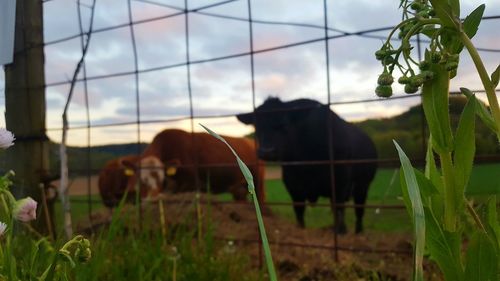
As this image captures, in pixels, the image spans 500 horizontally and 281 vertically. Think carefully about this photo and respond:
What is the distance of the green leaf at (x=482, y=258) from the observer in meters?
0.61

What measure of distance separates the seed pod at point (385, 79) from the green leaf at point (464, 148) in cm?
9

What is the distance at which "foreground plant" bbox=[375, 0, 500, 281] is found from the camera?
23.7 inches

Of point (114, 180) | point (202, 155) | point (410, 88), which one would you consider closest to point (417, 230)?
point (410, 88)

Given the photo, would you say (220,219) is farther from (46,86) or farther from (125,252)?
(125,252)

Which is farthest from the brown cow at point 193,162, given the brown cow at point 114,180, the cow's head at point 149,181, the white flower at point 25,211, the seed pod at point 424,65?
the seed pod at point 424,65

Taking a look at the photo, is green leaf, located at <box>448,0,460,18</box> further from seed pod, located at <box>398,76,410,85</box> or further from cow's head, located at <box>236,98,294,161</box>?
cow's head, located at <box>236,98,294,161</box>

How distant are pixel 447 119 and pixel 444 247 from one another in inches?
5.7

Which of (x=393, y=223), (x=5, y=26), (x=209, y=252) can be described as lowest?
(x=393, y=223)

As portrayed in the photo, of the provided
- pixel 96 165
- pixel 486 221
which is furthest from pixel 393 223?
pixel 486 221

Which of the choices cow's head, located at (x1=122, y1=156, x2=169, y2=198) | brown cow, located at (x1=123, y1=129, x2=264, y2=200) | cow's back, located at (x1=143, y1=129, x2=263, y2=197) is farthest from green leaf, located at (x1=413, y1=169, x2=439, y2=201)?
cow's back, located at (x1=143, y1=129, x2=263, y2=197)

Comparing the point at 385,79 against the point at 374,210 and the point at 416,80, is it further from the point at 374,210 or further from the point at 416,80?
the point at 374,210

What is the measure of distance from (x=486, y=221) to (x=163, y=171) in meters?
3.92

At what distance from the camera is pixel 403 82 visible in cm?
59

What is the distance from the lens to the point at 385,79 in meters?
0.60
